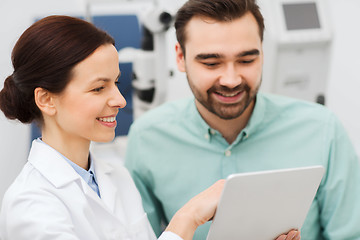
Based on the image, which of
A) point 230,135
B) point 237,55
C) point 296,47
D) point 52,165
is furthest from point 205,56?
point 296,47

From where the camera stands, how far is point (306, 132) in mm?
1312

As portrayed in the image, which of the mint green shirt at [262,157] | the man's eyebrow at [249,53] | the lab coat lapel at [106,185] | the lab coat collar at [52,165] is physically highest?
the man's eyebrow at [249,53]

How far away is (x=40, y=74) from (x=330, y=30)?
5.34ft

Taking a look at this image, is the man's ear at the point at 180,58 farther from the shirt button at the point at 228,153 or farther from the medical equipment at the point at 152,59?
the medical equipment at the point at 152,59

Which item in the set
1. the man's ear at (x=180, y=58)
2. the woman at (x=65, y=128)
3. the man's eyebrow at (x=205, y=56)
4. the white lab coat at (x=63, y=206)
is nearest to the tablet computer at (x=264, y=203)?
the woman at (x=65, y=128)

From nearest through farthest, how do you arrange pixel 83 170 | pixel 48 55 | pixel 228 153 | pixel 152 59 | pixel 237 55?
pixel 48 55
pixel 83 170
pixel 237 55
pixel 228 153
pixel 152 59

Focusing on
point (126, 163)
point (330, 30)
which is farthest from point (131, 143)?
point (330, 30)

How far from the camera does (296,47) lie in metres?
1.96

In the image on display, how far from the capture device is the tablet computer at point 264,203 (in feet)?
2.66

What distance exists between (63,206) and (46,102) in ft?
0.76

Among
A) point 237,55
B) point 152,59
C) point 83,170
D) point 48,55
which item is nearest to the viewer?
point 48,55

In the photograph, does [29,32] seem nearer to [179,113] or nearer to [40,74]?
[40,74]

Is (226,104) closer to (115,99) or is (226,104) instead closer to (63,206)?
Result: (115,99)

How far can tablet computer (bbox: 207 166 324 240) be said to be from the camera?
81cm
